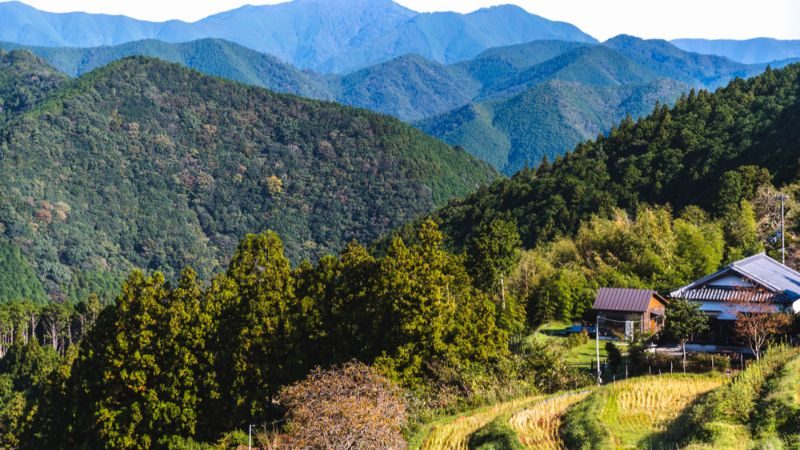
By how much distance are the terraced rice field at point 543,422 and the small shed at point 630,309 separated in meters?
17.1

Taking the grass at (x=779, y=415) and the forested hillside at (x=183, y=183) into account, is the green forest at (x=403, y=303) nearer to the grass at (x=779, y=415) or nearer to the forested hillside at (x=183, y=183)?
the grass at (x=779, y=415)

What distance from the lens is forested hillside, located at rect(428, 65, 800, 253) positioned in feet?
211

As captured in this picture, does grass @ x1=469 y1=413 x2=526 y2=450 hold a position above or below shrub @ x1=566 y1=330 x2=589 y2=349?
below

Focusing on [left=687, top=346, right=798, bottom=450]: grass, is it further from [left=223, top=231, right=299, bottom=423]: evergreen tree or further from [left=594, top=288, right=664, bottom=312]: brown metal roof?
[left=594, top=288, right=664, bottom=312]: brown metal roof

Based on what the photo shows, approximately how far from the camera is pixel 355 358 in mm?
27438

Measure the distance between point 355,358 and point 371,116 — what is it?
555 ft

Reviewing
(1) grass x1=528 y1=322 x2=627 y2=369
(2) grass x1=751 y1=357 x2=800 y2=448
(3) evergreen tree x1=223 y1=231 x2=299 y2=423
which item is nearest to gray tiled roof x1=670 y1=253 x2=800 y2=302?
(1) grass x1=528 y1=322 x2=627 y2=369

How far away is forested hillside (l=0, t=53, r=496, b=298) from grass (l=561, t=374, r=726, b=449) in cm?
12774


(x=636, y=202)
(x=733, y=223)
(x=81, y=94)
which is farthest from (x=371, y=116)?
(x=733, y=223)

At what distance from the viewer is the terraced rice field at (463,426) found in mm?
20877

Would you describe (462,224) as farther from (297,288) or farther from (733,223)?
(297,288)

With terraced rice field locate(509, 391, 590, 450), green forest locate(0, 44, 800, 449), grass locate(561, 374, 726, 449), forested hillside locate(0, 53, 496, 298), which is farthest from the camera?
forested hillside locate(0, 53, 496, 298)

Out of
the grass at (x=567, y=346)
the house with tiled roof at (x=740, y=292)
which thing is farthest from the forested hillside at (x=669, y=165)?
the house with tiled roof at (x=740, y=292)

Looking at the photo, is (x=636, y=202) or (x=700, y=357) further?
(x=636, y=202)
